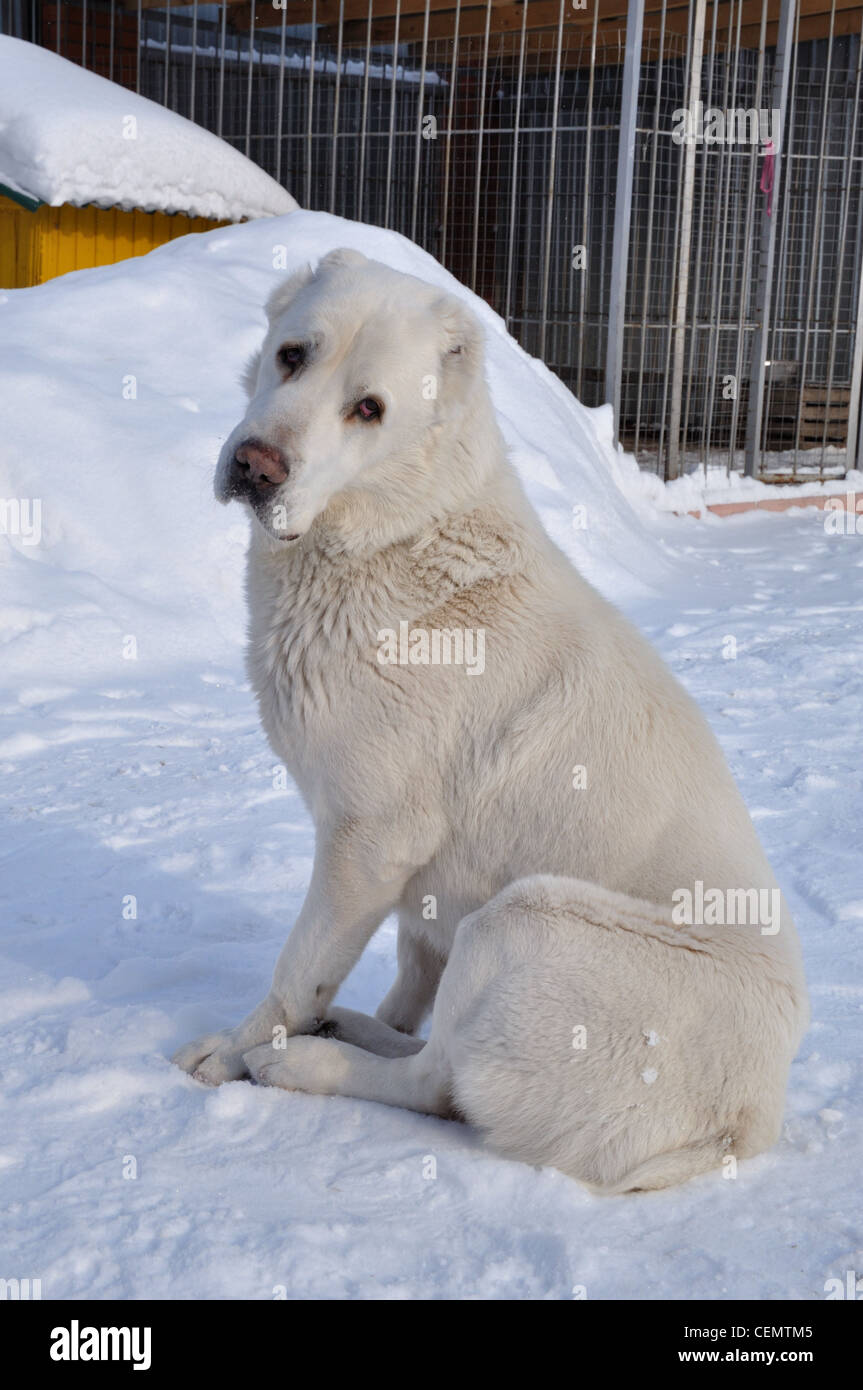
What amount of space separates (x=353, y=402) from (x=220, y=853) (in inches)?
75.7

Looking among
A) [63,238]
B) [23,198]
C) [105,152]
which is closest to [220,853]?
[23,198]

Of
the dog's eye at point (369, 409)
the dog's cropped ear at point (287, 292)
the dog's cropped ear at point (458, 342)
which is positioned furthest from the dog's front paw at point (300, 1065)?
the dog's cropped ear at point (287, 292)

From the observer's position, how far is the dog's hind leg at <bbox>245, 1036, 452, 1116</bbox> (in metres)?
2.63

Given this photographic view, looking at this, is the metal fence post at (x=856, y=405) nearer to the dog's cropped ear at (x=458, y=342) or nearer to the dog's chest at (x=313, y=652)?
the dog's cropped ear at (x=458, y=342)

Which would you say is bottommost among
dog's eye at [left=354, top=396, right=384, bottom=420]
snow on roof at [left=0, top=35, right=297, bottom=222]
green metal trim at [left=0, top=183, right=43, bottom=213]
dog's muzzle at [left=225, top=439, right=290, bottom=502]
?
dog's muzzle at [left=225, top=439, right=290, bottom=502]

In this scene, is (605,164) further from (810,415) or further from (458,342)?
(458,342)

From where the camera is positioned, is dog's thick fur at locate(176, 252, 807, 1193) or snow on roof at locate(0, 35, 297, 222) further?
snow on roof at locate(0, 35, 297, 222)

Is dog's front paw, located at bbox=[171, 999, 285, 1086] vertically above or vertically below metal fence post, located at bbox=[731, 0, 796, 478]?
below

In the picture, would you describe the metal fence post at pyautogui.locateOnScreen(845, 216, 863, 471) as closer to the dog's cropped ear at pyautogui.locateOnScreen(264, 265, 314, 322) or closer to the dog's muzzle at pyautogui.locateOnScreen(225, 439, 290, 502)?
the dog's cropped ear at pyautogui.locateOnScreen(264, 265, 314, 322)

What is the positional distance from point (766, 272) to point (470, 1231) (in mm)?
10288

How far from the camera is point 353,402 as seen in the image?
247cm

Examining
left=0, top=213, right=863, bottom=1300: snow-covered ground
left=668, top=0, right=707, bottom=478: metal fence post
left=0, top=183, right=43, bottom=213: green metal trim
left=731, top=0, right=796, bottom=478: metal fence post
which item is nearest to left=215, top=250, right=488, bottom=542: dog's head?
left=0, top=213, right=863, bottom=1300: snow-covered ground

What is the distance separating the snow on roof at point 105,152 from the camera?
866cm

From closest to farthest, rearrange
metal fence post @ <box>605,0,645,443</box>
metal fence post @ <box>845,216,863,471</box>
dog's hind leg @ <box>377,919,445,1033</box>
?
dog's hind leg @ <box>377,919,445,1033</box>
metal fence post @ <box>605,0,645,443</box>
metal fence post @ <box>845,216,863,471</box>
